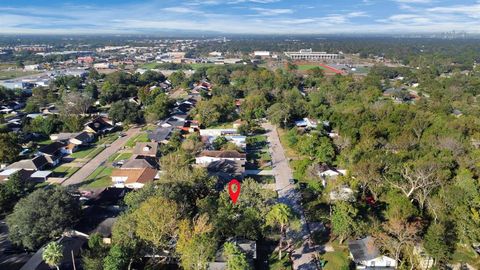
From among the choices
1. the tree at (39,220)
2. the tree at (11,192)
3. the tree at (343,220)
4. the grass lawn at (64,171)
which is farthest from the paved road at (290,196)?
the tree at (11,192)

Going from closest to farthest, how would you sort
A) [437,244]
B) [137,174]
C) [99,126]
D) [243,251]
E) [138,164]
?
[437,244] < [243,251] < [137,174] < [138,164] < [99,126]

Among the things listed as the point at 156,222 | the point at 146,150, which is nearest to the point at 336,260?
the point at 156,222

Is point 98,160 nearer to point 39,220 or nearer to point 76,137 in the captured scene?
point 76,137

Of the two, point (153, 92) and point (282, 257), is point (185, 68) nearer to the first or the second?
point (153, 92)

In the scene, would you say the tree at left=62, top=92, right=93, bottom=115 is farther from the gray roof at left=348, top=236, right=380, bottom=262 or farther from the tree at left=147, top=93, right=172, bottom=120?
the gray roof at left=348, top=236, right=380, bottom=262

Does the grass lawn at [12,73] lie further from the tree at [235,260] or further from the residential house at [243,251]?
the tree at [235,260]

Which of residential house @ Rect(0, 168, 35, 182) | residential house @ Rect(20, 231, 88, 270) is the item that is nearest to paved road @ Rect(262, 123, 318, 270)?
residential house @ Rect(20, 231, 88, 270)
